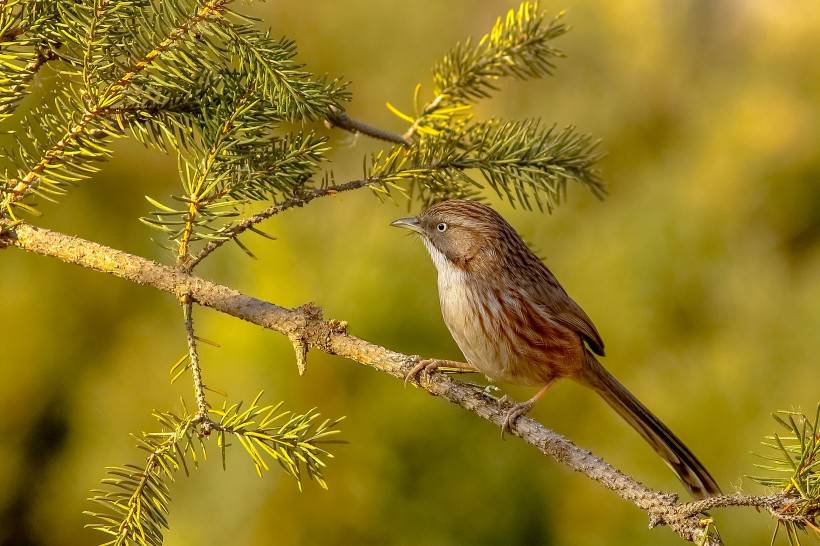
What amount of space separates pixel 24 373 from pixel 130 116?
2247 millimetres

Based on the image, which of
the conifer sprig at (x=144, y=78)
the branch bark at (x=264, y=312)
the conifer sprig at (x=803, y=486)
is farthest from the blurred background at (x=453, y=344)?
the conifer sprig at (x=803, y=486)

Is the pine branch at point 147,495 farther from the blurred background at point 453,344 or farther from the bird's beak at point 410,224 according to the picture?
the bird's beak at point 410,224

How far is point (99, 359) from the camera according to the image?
3.84m

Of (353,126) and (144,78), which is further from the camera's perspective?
(353,126)

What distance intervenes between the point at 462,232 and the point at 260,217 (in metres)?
1.04

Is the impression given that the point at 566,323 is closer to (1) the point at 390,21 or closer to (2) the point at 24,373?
(2) the point at 24,373

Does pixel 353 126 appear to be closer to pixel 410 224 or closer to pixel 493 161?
pixel 493 161

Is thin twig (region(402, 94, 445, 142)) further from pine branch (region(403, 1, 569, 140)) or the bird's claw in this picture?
the bird's claw

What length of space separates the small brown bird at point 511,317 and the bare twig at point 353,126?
0.46 metres

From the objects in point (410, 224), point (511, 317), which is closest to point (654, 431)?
point (511, 317)

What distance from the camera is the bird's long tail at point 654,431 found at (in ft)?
8.40

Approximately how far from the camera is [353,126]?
2.08 m

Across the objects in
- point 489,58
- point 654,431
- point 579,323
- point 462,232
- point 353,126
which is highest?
point 489,58

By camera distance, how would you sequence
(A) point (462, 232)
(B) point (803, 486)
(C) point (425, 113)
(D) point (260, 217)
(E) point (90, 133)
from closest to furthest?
(B) point (803, 486)
(E) point (90, 133)
(D) point (260, 217)
(C) point (425, 113)
(A) point (462, 232)
